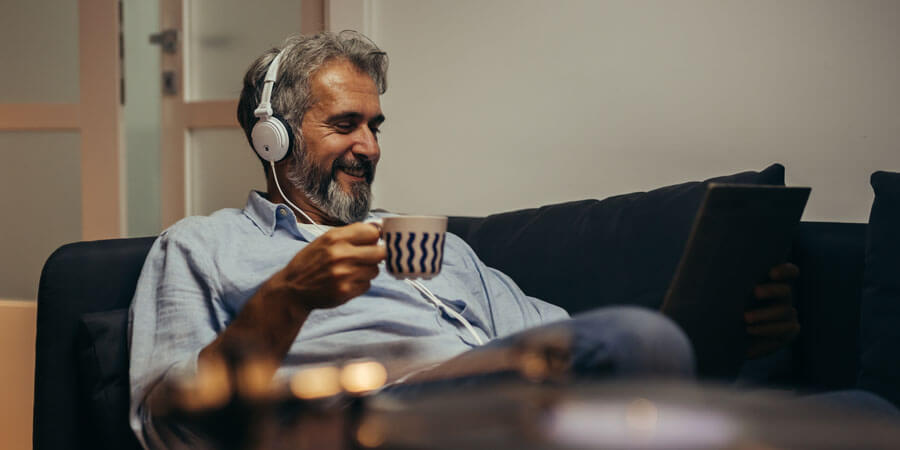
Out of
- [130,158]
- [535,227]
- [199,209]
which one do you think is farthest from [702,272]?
[130,158]

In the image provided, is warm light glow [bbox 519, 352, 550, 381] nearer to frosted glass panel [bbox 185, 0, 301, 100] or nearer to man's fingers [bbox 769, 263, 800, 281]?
man's fingers [bbox 769, 263, 800, 281]

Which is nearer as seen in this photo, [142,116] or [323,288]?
[323,288]

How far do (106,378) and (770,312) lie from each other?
1019 mm

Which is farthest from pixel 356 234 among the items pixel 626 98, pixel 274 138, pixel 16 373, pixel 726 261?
pixel 16 373

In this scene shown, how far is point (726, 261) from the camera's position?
0.86 m

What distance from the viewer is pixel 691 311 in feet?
2.79

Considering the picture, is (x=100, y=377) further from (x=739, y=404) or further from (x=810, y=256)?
(x=810, y=256)

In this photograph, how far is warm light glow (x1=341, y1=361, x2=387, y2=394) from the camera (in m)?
0.64

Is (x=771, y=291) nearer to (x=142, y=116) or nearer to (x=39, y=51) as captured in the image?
(x=39, y=51)

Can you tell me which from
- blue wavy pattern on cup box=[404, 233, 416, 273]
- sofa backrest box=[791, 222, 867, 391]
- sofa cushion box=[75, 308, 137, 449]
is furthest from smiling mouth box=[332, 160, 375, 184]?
sofa backrest box=[791, 222, 867, 391]

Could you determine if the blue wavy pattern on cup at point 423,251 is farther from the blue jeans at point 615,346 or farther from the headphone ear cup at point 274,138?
the headphone ear cup at point 274,138

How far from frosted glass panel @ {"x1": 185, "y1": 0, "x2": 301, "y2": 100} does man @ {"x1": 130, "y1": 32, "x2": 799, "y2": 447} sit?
4.18 feet

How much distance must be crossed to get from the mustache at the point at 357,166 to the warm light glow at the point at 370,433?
3.31ft

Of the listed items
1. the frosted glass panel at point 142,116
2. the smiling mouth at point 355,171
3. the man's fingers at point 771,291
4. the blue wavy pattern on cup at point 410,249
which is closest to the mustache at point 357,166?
the smiling mouth at point 355,171
